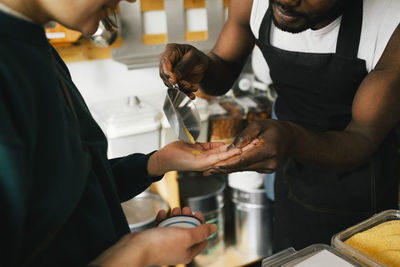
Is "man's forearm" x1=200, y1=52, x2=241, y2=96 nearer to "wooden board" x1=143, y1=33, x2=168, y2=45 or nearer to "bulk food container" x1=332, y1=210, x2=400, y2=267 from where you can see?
"wooden board" x1=143, y1=33, x2=168, y2=45

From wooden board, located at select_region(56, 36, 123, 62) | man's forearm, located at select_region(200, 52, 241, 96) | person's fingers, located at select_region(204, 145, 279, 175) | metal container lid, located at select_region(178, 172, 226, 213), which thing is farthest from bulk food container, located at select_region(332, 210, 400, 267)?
wooden board, located at select_region(56, 36, 123, 62)

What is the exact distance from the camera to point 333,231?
1377mm

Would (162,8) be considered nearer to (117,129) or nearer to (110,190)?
(117,129)

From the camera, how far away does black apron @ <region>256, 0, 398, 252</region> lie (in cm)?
127

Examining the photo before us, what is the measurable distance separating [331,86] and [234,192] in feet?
3.88

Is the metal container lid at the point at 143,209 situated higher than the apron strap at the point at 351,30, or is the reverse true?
the apron strap at the point at 351,30

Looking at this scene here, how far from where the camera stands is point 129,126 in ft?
5.90

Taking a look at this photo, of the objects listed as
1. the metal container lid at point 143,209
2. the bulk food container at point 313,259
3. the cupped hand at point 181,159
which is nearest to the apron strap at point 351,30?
the cupped hand at point 181,159

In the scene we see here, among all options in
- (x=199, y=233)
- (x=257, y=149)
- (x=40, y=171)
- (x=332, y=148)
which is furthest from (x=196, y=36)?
(x=40, y=171)

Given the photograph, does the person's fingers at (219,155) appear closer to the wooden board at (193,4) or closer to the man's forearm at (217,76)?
the man's forearm at (217,76)

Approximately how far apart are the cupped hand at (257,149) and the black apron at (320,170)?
1.51ft

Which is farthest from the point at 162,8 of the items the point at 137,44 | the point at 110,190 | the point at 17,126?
the point at 17,126

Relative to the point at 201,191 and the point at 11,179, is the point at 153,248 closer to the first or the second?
the point at 11,179

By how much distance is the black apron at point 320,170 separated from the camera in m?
1.27
